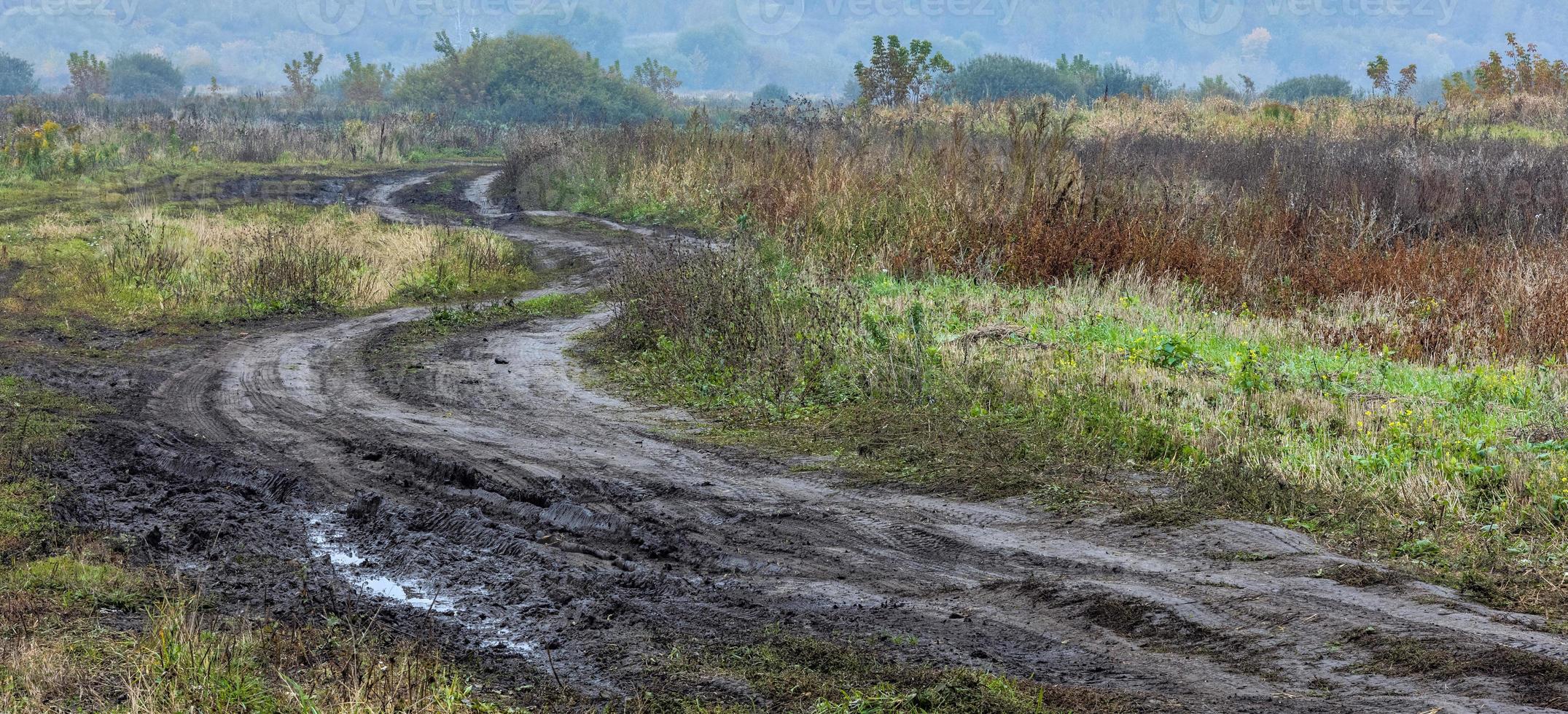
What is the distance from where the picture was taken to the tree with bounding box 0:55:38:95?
99656 millimetres

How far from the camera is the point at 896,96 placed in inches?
1754

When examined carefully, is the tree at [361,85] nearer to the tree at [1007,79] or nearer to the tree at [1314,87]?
the tree at [1007,79]

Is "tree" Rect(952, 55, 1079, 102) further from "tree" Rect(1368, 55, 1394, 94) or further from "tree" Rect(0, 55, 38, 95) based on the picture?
"tree" Rect(0, 55, 38, 95)

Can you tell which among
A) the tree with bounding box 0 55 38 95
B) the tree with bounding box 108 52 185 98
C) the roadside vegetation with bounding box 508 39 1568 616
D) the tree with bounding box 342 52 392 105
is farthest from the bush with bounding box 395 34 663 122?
the roadside vegetation with bounding box 508 39 1568 616

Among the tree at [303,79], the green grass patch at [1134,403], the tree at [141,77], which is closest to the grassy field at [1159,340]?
the green grass patch at [1134,403]

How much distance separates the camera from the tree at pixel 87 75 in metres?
86.1

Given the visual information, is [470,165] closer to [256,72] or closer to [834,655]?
[834,655]

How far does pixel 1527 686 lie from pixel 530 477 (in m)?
5.29

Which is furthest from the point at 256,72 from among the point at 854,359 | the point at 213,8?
the point at 854,359

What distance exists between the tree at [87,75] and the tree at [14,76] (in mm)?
11178

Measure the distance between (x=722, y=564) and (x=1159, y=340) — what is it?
191 inches

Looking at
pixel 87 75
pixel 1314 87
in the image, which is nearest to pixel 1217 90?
pixel 1314 87

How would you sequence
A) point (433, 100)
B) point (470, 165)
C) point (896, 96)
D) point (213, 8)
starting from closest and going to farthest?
point (470, 165), point (896, 96), point (433, 100), point (213, 8)

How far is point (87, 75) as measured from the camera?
89.6 metres
